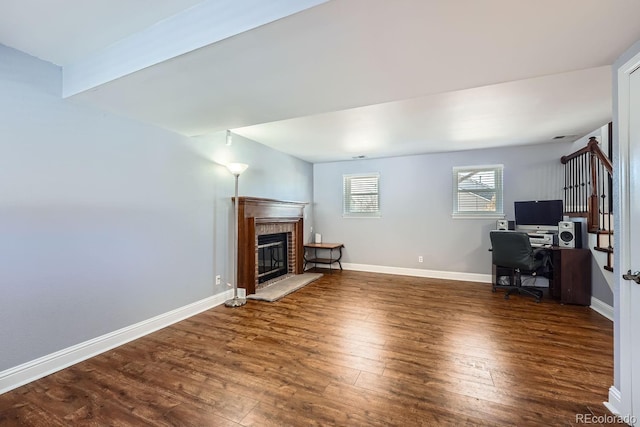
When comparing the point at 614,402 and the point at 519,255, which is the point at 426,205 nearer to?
the point at 519,255

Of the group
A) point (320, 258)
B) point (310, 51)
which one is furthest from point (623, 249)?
point (320, 258)

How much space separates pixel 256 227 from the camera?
4.15 metres

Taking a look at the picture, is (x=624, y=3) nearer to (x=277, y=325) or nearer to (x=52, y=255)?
(x=277, y=325)

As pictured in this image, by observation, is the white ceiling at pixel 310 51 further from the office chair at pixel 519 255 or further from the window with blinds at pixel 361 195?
the window with blinds at pixel 361 195

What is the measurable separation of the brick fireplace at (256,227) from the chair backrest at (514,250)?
337cm

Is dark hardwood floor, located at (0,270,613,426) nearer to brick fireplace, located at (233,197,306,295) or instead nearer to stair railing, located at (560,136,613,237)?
brick fireplace, located at (233,197,306,295)

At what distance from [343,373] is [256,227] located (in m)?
2.61

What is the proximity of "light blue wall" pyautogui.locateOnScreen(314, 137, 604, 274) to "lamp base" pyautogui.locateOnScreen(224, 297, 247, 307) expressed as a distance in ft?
9.06

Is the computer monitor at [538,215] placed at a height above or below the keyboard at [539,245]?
above

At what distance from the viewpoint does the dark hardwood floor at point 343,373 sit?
1632 millimetres

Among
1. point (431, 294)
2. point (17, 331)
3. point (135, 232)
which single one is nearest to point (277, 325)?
point (135, 232)

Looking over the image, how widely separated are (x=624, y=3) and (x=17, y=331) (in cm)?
409

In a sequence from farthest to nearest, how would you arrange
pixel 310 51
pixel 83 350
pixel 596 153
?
pixel 596 153
pixel 83 350
pixel 310 51

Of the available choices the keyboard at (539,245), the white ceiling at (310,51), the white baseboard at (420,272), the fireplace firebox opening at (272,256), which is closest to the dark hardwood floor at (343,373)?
the keyboard at (539,245)
